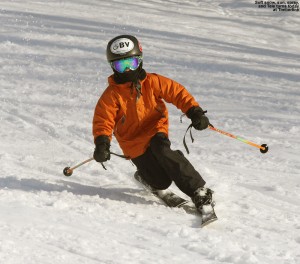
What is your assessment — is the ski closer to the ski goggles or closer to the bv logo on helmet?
the ski goggles

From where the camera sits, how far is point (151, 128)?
4.87 meters

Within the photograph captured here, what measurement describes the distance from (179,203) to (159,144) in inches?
20.0

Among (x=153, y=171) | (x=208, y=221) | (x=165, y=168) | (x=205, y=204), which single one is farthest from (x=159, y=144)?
(x=208, y=221)

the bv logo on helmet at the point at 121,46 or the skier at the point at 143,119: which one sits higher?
the bv logo on helmet at the point at 121,46

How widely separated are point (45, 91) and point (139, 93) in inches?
159

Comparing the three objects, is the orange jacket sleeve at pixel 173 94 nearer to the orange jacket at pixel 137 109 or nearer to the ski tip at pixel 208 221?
the orange jacket at pixel 137 109

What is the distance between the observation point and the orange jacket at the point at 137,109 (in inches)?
188

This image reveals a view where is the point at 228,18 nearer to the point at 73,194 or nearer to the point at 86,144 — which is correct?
the point at 86,144

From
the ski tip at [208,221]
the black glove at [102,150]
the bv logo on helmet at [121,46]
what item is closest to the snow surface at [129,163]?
the ski tip at [208,221]

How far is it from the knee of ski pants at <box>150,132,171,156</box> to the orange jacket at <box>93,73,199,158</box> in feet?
0.15

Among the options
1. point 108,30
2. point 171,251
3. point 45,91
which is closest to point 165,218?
point 171,251

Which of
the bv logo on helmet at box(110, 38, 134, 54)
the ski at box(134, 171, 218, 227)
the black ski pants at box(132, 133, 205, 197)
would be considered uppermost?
the bv logo on helmet at box(110, 38, 134, 54)

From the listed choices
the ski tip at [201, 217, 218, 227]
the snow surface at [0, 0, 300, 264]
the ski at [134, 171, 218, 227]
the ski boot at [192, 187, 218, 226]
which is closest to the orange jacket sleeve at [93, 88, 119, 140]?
the snow surface at [0, 0, 300, 264]

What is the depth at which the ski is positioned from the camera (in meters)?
4.32
